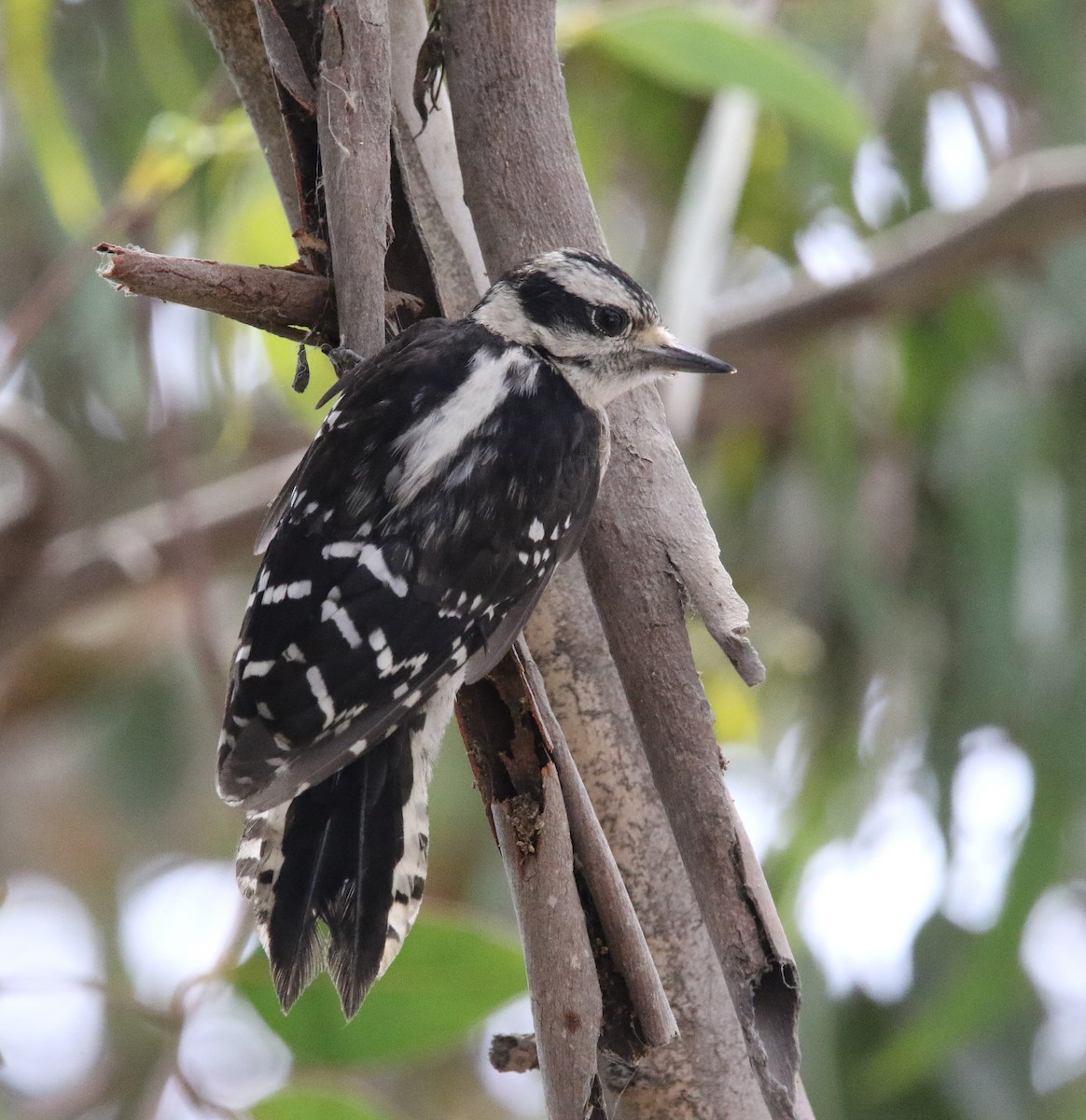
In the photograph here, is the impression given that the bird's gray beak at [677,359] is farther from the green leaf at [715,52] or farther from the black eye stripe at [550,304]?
the green leaf at [715,52]

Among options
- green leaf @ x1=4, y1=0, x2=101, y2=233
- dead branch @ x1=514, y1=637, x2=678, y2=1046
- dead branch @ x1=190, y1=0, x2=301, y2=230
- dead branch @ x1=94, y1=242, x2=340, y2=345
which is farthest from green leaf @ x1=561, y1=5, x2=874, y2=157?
dead branch @ x1=514, y1=637, x2=678, y2=1046

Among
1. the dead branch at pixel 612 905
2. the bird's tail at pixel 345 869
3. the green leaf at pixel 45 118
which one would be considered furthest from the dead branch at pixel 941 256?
the dead branch at pixel 612 905

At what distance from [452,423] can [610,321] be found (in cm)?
25

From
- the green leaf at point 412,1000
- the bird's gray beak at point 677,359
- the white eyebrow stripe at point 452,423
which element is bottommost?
the green leaf at point 412,1000

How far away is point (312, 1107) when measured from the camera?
4.99ft

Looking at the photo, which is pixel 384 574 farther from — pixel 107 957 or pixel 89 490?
pixel 107 957

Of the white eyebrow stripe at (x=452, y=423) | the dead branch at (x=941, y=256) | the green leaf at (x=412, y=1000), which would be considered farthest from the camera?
the dead branch at (x=941, y=256)

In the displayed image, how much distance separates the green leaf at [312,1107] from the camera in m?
1.52

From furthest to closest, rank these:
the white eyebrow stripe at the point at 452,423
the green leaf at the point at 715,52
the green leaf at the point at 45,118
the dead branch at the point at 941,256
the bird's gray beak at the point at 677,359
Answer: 1. the dead branch at the point at 941,256
2. the green leaf at the point at 45,118
3. the green leaf at the point at 715,52
4. the bird's gray beak at the point at 677,359
5. the white eyebrow stripe at the point at 452,423

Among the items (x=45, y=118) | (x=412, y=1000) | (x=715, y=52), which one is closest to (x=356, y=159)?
(x=412, y=1000)

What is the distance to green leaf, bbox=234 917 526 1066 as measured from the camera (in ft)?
5.09

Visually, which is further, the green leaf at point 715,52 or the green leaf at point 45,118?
the green leaf at point 45,118

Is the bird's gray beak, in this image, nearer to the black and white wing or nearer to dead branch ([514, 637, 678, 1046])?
the black and white wing

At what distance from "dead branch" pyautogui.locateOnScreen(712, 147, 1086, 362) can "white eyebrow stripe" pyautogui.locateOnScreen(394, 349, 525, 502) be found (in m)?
1.37
